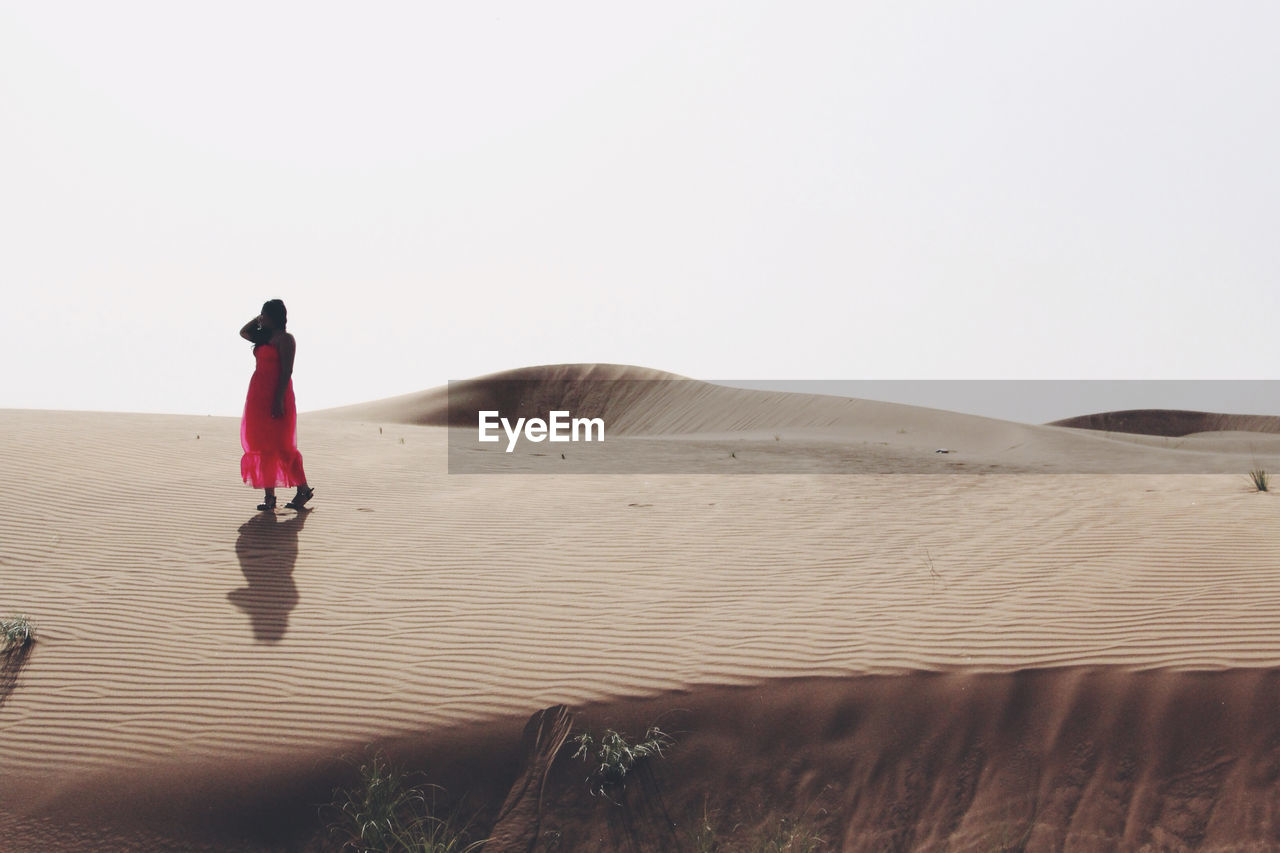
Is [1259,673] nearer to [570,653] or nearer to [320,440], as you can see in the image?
[570,653]

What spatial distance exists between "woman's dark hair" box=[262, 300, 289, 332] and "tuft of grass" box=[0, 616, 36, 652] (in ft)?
10.1

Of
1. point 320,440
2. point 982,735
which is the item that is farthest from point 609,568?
point 320,440

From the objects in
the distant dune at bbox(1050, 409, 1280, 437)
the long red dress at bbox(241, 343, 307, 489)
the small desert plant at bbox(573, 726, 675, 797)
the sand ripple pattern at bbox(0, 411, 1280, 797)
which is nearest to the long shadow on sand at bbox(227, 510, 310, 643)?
the sand ripple pattern at bbox(0, 411, 1280, 797)

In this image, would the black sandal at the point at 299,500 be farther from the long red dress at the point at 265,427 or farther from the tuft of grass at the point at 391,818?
the tuft of grass at the point at 391,818

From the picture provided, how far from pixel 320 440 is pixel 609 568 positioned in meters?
7.99

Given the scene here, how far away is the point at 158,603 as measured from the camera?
5.96 m

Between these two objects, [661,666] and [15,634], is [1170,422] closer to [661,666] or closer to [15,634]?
[661,666]

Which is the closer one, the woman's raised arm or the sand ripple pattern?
the sand ripple pattern

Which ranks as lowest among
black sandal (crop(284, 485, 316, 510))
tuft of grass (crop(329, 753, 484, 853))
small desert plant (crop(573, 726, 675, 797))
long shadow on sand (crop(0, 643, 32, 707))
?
tuft of grass (crop(329, 753, 484, 853))

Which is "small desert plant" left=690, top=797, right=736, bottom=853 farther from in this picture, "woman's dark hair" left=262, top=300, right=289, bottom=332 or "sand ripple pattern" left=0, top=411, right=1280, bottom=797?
"woman's dark hair" left=262, top=300, right=289, bottom=332

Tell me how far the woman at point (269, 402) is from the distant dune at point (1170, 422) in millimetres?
50369

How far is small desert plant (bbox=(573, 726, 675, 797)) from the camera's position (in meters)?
4.40

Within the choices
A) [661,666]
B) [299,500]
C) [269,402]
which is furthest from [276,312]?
[661,666]

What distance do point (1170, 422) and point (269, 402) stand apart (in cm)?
5670
